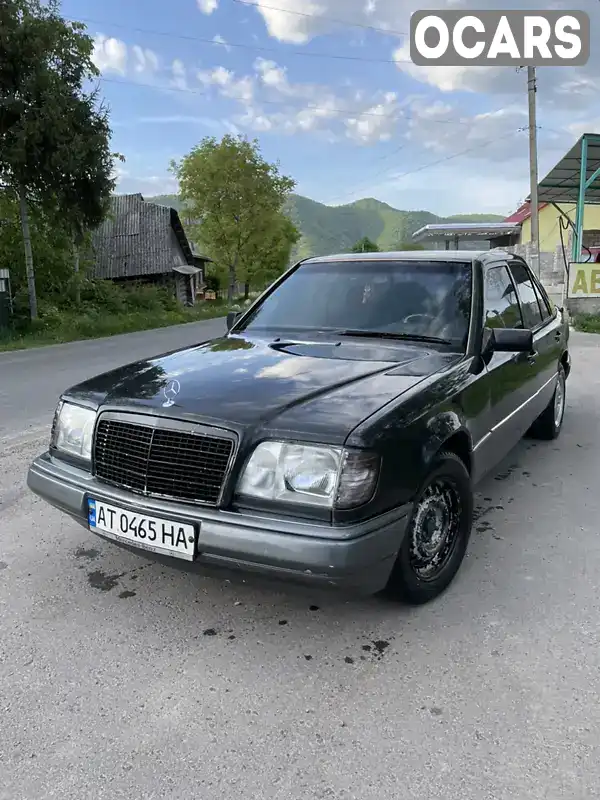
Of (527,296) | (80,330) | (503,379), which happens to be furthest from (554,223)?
(503,379)

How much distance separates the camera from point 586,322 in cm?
1510

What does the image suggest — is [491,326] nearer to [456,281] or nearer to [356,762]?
[456,281]

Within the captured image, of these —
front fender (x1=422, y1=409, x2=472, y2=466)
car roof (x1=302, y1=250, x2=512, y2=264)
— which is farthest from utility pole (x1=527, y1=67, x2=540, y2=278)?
front fender (x1=422, y1=409, x2=472, y2=466)

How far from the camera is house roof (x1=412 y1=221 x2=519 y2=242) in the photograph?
39.1 m

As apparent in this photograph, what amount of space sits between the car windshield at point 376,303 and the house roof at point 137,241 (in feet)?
124

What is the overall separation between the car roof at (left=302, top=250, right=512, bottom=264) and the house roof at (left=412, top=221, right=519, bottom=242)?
36.2 metres

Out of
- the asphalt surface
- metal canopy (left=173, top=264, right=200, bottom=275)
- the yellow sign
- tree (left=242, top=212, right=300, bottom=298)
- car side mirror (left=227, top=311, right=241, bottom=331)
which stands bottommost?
the asphalt surface

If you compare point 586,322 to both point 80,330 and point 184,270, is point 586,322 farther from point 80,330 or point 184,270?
point 184,270

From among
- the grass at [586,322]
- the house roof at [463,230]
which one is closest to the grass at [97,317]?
the grass at [586,322]

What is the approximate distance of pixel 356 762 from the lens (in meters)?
2.07

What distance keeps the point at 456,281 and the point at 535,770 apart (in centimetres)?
263

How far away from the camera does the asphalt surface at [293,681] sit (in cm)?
202

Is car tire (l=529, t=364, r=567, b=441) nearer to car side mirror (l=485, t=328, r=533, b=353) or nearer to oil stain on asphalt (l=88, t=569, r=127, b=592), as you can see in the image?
car side mirror (l=485, t=328, r=533, b=353)

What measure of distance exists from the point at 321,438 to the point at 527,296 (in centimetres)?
321
